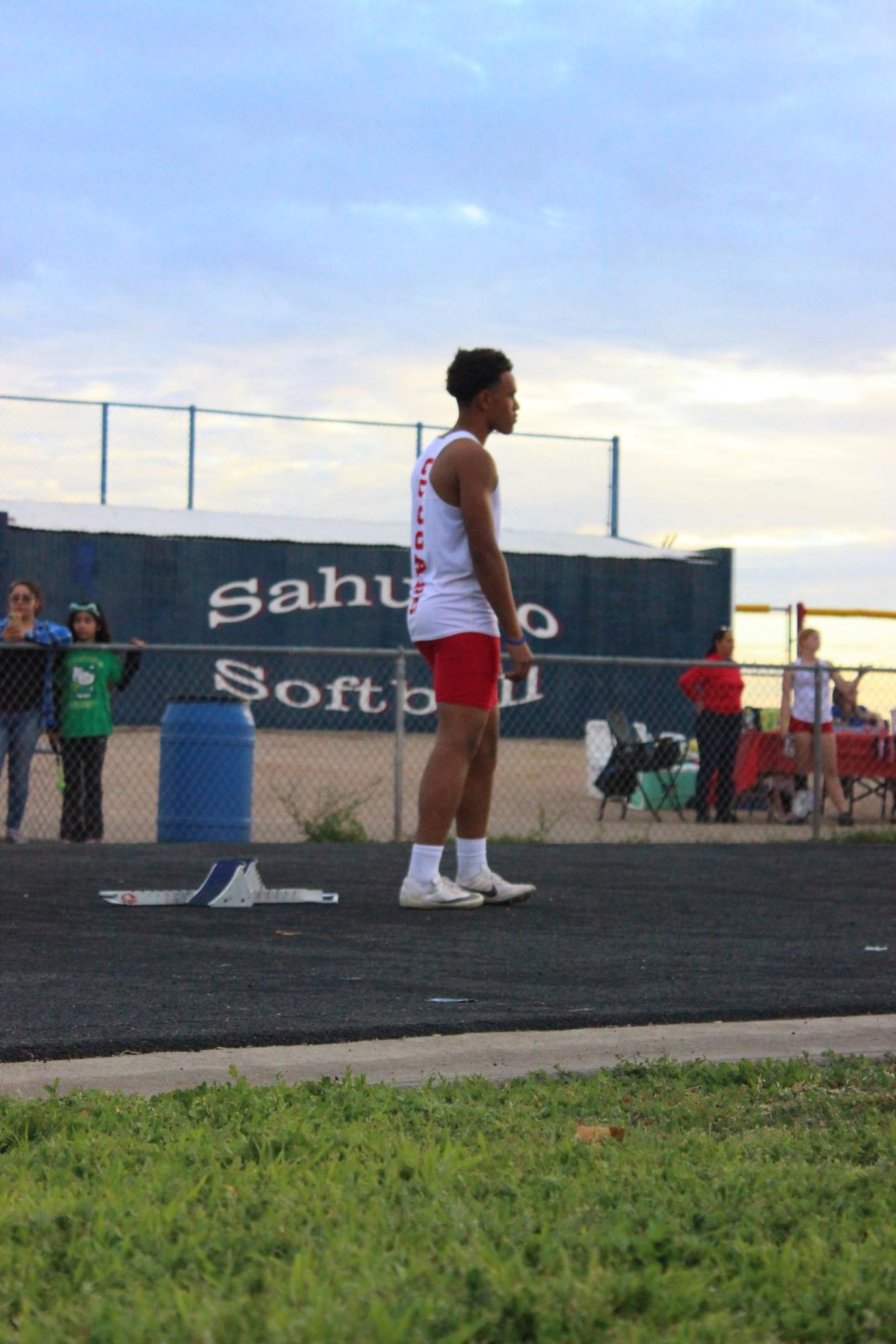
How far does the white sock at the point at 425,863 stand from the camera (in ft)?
21.0

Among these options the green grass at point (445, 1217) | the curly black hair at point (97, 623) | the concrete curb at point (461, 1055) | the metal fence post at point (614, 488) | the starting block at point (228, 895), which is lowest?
the starting block at point (228, 895)

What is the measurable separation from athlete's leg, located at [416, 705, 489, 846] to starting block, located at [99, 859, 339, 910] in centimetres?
75

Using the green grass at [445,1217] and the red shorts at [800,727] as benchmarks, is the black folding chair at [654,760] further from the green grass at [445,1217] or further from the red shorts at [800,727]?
the green grass at [445,1217]

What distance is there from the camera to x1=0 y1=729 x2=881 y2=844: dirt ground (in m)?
12.7

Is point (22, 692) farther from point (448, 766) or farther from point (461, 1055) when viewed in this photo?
point (461, 1055)

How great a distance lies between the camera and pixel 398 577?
2561cm

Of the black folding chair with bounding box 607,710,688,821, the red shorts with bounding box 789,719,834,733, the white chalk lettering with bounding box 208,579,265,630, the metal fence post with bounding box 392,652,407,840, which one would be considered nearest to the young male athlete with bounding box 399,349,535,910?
the metal fence post with bounding box 392,652,407,840

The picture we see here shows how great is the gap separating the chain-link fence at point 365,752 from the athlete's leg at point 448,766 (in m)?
4.24

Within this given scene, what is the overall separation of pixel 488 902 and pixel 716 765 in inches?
310

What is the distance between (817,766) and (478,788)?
638 cm

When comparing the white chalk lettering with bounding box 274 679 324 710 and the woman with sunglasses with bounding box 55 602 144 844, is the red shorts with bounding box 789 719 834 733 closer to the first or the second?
the woman with sunglasses with bounding box 55 602 144 844

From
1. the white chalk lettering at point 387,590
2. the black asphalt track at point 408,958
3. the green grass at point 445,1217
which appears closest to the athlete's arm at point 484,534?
the black asphalt track at point 408,958

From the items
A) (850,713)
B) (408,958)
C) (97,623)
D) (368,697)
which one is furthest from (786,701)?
(368,697)

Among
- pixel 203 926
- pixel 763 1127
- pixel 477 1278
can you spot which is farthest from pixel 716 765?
pixel 477 1278
